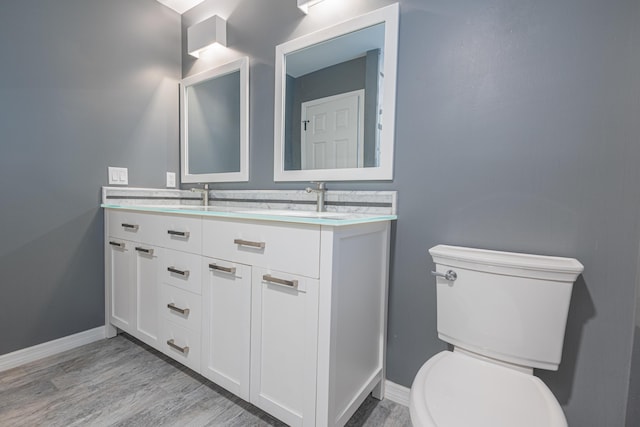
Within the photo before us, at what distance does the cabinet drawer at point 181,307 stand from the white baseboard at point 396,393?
945mm

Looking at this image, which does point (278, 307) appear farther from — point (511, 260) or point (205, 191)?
point (205, 191)

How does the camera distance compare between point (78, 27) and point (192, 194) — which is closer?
point (78, 27)

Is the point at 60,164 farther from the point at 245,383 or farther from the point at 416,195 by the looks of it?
the point at 416,195

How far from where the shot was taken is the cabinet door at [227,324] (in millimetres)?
1274

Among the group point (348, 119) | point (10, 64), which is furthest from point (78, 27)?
point (348, 119)

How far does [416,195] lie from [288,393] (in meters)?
0.97

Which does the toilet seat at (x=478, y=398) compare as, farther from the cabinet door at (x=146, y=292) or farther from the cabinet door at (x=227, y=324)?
the cabinet door at (x=146, y=292)

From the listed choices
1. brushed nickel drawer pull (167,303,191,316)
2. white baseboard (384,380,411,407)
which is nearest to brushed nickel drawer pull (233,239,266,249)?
brushed nickel drawer pull (167,303,191,316)

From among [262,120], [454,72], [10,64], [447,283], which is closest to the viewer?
[447,283]

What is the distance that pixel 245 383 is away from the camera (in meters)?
1.29

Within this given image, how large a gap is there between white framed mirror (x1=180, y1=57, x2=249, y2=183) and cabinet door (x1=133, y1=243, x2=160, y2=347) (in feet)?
2.30

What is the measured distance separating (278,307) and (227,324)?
12.5 inches

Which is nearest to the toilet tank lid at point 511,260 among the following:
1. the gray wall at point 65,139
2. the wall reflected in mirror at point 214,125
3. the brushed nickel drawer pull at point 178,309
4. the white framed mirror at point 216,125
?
the brushed nickel drawer pull at point 178,309

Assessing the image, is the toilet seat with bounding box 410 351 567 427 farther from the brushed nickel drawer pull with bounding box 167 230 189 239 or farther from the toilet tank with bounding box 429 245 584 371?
the brushed nickel drawer pull with bounding box 167 230 189 239
